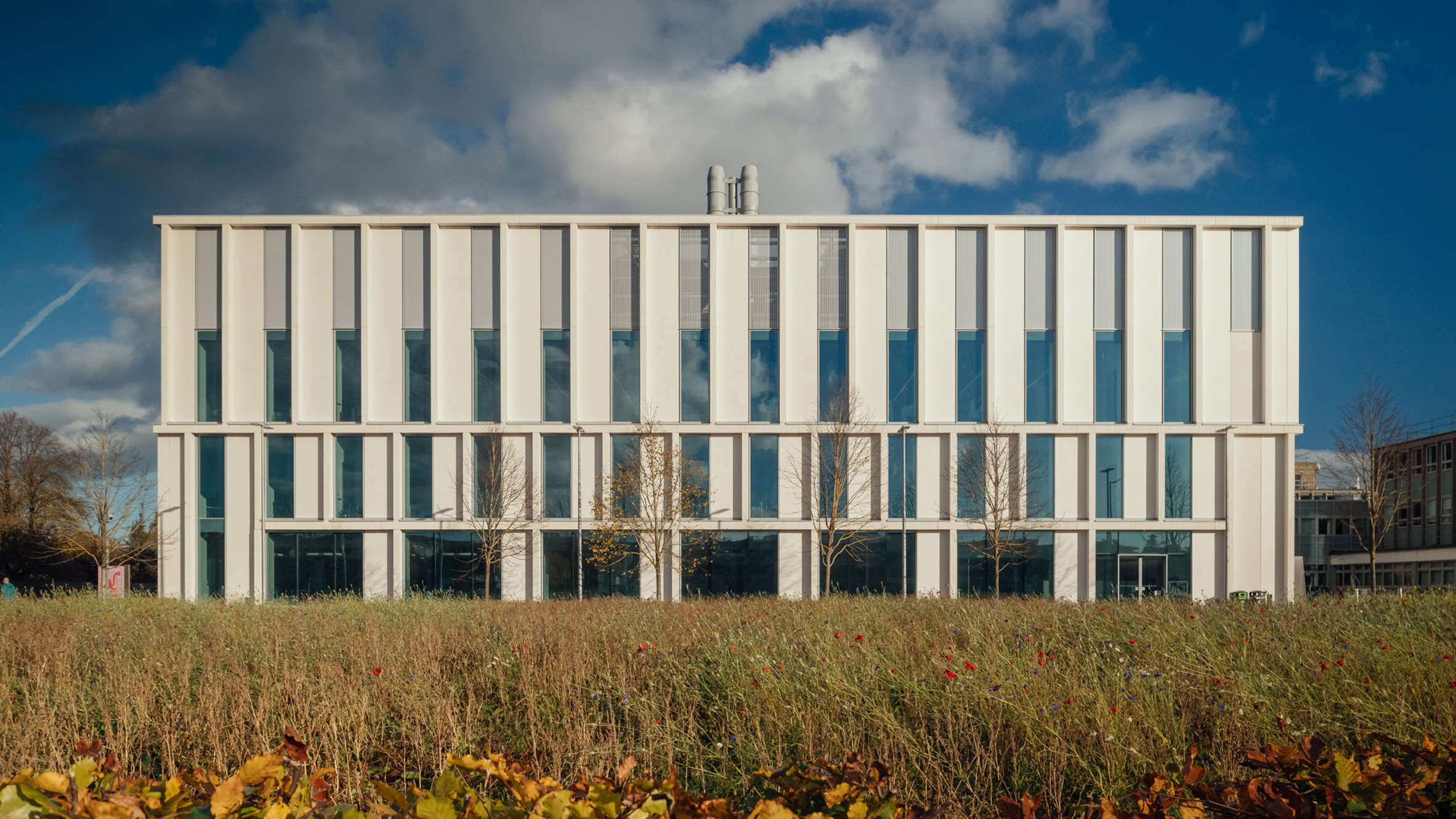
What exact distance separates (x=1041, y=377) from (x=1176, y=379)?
16.2 feet

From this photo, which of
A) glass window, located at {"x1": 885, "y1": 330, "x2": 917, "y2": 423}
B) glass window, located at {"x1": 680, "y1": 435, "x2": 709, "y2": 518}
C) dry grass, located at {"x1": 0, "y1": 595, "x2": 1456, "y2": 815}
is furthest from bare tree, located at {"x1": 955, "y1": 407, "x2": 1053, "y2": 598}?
dry grass, located at {"x1": 0, "y1": 595, "x2": 1456, "y2": 815}

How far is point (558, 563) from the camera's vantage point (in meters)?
28.0

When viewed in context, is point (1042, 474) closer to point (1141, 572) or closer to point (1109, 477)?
point (1109, 477)

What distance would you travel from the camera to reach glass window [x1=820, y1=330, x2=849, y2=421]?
28.0 metres

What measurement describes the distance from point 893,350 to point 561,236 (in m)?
12.9

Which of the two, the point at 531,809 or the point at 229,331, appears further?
the point at 229,331

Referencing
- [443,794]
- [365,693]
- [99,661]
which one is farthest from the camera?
[99,661]

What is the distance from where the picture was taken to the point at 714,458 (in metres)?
28.0

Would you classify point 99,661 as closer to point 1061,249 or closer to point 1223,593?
point 1061,249

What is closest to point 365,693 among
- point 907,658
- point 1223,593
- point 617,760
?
point 617,760

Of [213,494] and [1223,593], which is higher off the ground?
[213,494]

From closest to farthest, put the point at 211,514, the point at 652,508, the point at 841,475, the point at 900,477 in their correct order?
the point at 652,508 < the point at 841,475 < the point at 900,477 < the point at 211,514

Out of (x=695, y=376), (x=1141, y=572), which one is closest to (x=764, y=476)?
(x=695, y=376)

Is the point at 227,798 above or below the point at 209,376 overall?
below
